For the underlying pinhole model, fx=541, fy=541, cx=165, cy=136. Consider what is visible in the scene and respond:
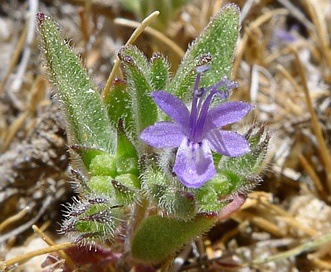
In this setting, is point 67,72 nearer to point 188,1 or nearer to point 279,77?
point 188,1

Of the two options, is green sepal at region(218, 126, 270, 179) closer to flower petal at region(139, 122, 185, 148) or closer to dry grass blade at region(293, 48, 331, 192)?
flower petal at region(139, 122, 185, 148)

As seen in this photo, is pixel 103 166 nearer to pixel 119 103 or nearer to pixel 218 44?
pixel 119 103

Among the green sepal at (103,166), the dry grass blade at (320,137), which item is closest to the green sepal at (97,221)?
the green sepal at (103,166)

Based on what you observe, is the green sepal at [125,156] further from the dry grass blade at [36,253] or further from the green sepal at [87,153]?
Answer: the dry grass blade at [36,253]

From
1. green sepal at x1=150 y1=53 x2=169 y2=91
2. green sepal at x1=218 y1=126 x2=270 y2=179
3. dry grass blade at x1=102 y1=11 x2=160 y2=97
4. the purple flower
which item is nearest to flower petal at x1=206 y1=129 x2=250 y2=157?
the purple flower

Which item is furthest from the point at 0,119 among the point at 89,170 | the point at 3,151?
the point at 89,170

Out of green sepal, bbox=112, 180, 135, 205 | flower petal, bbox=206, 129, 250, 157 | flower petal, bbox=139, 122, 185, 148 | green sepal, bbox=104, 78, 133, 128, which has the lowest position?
green sepal, bbox=112, 180, 135, 205
